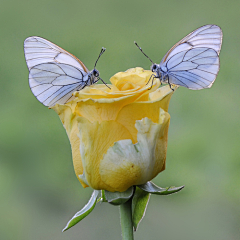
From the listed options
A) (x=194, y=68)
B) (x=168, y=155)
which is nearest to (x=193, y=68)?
(x=194, y=68)

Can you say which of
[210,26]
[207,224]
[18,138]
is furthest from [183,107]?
[210,26]

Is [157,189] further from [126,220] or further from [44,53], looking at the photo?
[44,53]

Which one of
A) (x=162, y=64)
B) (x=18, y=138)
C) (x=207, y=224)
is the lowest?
(x=207, y=224)

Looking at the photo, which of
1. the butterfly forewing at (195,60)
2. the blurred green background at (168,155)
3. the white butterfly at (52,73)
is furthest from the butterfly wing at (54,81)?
the blurred green background at (168,155)

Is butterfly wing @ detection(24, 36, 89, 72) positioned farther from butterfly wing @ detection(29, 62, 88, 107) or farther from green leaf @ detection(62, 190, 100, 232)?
green leaf @ detection(62, 190, 100, 232)

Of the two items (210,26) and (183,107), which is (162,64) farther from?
(183,107)

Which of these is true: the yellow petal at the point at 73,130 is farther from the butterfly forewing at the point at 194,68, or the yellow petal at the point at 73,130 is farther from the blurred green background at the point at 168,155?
the blurred green background at the point at 168,155
